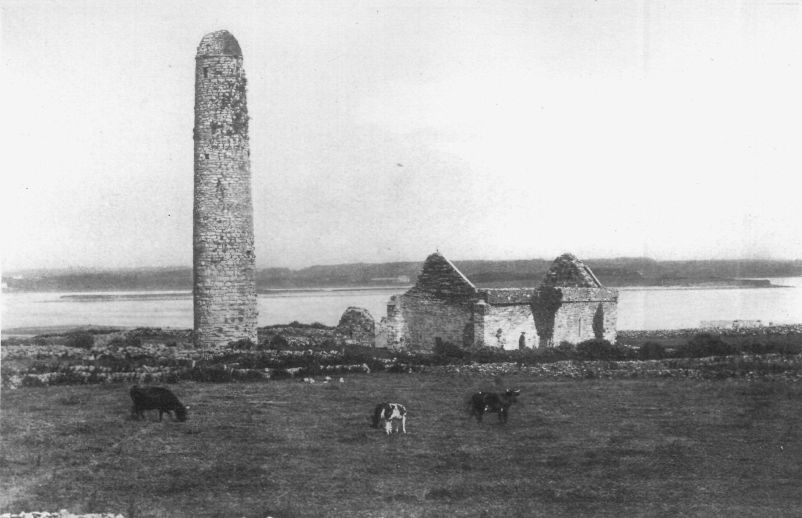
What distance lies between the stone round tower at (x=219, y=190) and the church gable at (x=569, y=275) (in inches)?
467

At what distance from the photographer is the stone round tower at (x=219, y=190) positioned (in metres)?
21.7

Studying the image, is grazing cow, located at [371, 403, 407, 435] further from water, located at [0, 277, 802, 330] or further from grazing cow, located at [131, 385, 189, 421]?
water, located at [0, 277, 802, 330]

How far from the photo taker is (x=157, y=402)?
1316 cm

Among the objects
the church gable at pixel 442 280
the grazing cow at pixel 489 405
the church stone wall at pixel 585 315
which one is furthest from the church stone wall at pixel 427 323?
the grazing cow at pixel 489 405

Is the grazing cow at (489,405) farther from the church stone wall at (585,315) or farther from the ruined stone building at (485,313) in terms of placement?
the church stone wall at (585,315)

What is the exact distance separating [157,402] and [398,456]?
4548mm

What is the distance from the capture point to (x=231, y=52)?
21.7m

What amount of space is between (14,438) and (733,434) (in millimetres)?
11096

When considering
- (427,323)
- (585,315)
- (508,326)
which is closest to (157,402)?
(427,323)

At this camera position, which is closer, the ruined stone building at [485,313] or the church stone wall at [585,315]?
the ruined stone building at [485,313]

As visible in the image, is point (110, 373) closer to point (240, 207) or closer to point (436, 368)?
point (240, 207)

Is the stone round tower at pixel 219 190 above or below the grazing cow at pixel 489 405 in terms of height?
above

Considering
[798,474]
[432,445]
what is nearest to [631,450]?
[798,474]

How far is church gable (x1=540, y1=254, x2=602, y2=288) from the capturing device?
28.8 metres
